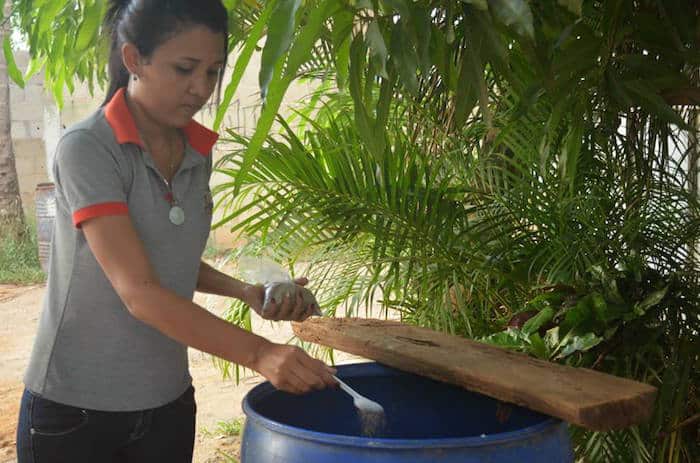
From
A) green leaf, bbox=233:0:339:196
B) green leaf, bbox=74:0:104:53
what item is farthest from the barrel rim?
green leaf, bbox=74:0:104:53

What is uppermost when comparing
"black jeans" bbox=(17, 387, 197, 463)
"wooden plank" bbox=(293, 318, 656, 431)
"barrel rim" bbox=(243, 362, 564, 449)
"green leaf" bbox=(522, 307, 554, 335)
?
"wooden plank" bbox=(293, 318, 656, 431)

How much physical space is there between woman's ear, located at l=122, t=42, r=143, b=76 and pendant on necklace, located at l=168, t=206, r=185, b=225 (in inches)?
8.6

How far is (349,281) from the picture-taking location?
269 cm

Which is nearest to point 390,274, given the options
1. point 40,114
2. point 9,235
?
point 9,235

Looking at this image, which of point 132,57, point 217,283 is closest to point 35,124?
point 217,283

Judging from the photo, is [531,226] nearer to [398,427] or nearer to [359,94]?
[398,427]

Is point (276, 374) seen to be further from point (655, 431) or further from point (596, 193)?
point (596, 193)

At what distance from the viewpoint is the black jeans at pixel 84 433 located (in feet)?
4.43

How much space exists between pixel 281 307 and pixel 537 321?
91 cm

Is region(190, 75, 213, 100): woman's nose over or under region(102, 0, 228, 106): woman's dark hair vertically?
under

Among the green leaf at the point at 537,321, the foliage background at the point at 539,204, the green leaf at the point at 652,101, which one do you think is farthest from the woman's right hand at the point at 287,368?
the green leaf at the point at 537,321

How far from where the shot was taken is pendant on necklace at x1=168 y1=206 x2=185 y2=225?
4.53 ft

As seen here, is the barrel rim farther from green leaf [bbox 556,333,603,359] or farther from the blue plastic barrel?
green leaf [bbox 556,333,603,359]

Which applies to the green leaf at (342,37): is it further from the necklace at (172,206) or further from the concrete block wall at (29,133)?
the concrete block wall at (29,133)
